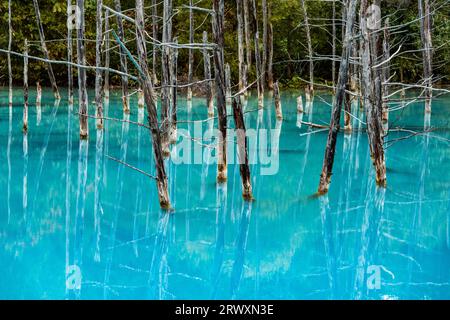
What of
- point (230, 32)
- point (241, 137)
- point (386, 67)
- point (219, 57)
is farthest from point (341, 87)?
point (230, 32)

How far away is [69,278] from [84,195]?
4.52 meters

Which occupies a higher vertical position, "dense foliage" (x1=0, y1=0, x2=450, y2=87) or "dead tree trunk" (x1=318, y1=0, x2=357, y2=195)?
"dense foliage" (x1=0, y1=0, x2=450, y2=87)

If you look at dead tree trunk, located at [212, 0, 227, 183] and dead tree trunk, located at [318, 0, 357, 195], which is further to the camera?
dead tree trunk, located at [318, 0, 357, 195]

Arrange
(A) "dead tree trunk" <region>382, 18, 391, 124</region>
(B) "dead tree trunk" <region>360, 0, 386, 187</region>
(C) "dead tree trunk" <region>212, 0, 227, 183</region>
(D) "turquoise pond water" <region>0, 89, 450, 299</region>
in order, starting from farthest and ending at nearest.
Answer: (A) "dead tree trunk" <region>382, 18, 391, 124</region> < (B) "dead tree trunk" <region>360, 0, 386, 187</region> < (C) "dead tree trunk" <region>212, 0, 227, 183</region> < (D) "turquoise pond water" <region>0, 89, 450, 299</region>

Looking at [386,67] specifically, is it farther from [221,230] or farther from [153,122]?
[153,122]

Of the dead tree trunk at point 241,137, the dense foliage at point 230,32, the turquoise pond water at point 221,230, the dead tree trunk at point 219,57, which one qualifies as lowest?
the turquoise pond water at point 221,230

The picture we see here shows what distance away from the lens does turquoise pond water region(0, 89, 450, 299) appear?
766 cm

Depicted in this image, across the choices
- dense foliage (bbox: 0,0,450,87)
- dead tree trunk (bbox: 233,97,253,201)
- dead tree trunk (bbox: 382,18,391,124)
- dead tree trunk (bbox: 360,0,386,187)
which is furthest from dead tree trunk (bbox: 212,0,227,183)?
dense foliage (bbox: 0,0,450,87)

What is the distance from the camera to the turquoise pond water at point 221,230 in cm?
766

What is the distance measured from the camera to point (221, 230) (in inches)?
395

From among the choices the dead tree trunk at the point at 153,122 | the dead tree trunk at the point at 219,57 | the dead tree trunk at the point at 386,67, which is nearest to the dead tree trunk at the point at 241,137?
the dead tree trunk at the point at 219,57

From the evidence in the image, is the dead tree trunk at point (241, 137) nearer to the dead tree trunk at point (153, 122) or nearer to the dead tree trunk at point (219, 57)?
the dead tree trunk at point (219, 57)

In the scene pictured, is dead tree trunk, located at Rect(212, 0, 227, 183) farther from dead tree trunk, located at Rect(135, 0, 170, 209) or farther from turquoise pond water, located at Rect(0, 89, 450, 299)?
turquoise pond water, located at Rect(0, 89, 450, 299)

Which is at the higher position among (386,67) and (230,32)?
(230,32)
